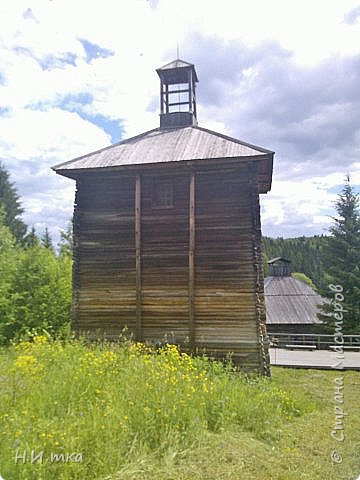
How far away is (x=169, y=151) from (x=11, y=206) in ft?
86.1

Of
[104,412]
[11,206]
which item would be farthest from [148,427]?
[11,206]

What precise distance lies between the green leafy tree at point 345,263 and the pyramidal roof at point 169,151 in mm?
13810

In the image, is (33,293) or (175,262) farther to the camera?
(33,293)

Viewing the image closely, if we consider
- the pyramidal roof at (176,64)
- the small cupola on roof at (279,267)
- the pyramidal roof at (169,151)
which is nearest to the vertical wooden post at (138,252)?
the pyramidal roof at (169,151)

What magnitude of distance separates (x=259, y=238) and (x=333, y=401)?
4527 mm

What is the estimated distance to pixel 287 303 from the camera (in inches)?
1020

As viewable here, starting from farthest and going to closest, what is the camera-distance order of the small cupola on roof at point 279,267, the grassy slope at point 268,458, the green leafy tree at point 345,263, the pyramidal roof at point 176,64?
the small cupola on roof at point 279,267, the green leafy tree at point 345,263, the pyramidal roof at point 176,64, the grassy slope at point 268,458

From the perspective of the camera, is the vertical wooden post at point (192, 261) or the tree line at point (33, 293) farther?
the tree line at point (33, 293)

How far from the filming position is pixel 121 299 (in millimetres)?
11133

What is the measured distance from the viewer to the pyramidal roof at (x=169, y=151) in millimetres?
10458

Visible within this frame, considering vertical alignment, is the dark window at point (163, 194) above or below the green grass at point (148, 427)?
above

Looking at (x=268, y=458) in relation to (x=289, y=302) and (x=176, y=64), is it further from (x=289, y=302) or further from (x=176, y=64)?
(x=289, y=302)

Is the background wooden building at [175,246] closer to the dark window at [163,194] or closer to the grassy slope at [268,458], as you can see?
the dark window at [163,194]

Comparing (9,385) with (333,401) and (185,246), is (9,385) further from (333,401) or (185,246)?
(333,401)
